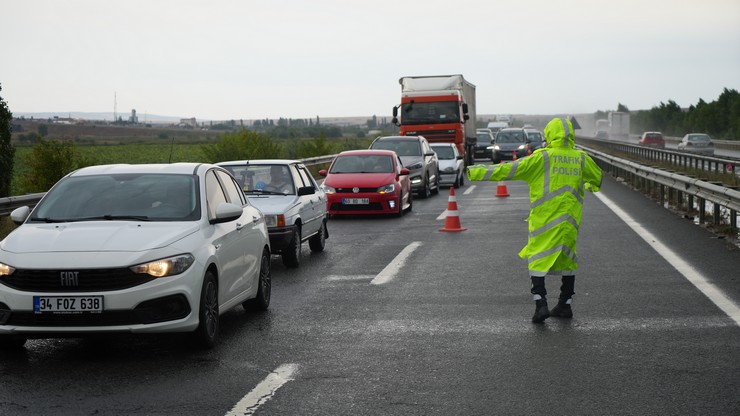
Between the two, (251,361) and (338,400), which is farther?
(251,361)

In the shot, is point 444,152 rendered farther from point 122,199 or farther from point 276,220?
point 122,199

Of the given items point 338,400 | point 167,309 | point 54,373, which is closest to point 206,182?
point 167,309

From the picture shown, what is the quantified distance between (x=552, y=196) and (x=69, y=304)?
4200 mm

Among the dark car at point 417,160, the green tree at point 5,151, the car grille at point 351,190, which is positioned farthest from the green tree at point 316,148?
the car grille at point 351,190

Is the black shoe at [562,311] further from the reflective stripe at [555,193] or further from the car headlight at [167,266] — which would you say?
the car headlight at [167,266]

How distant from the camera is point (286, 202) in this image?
14.1 metres

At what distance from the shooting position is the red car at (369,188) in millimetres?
22016

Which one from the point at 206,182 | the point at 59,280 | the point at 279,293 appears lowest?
the point at 279,293

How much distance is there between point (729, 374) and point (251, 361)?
325 cm

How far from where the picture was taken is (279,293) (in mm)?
11273

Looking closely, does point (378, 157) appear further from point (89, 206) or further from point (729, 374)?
point (729, 374)

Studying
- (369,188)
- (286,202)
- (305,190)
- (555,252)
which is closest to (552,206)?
(555,252)

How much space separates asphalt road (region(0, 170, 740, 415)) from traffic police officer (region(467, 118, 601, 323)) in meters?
0.34

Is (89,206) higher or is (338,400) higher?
(89,206)
